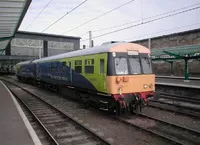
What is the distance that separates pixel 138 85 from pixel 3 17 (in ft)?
32.4

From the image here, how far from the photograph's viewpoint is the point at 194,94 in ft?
49.3

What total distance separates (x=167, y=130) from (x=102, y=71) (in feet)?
11.5

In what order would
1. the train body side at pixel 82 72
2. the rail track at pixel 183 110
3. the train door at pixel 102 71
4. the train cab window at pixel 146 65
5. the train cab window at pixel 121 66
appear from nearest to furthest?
1. the train cab window at pixel 121 66
2. the train door at pixel 102 71
3. the train body side at pixel 82 72
4. the rail track at pixel 183 110
5. the train cab window at pixel 146 65

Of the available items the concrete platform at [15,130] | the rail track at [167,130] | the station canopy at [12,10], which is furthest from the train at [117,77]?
the station canopy at [12,10]

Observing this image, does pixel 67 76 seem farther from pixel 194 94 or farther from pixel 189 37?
pixel 189 37

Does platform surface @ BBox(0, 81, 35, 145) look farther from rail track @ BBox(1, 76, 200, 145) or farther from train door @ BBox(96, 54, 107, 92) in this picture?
rail track @ BBox(1, 76, 200, 145)

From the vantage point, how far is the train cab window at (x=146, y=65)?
977 cm

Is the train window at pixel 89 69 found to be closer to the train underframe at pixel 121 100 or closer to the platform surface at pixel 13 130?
the train underframe at pixel 121 100

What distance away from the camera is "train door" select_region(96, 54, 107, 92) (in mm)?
9023

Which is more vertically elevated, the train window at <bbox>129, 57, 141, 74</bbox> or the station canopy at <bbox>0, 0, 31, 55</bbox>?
the station canopy at <bbox>0, 0, 31, 55</bbox>

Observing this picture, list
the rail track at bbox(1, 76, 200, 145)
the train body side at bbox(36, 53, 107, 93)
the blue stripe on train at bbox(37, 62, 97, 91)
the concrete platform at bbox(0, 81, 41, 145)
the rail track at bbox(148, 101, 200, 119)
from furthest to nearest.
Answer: the blue stripe on train at bbox(37, 62, 97, 91) → the rail track at bbox(148, 101, 200, 119) → the train body side at bbox(36, 53, 107, 93) → the rail track at bbox(1, 76, 200, 145) → the concrete platform at bbox(0, 81, 41, 145)

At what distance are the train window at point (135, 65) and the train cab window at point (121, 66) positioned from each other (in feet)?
1.04

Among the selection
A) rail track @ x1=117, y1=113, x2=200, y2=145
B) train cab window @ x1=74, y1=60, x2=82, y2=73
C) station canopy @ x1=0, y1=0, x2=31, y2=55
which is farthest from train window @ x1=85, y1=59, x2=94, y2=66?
station canopy @ x1=0, y1=0, x2=31, y2=55

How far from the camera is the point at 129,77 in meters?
9.09
